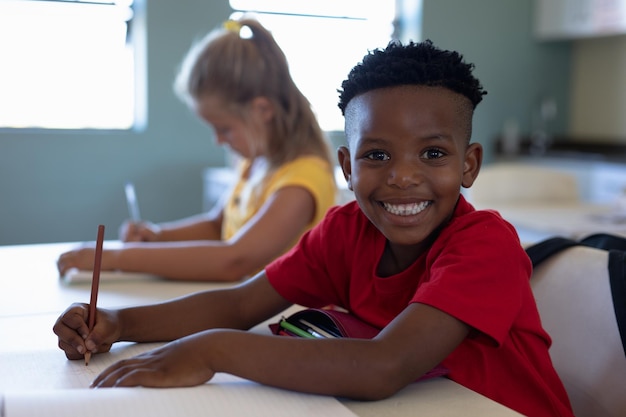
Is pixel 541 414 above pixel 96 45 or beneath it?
beneath

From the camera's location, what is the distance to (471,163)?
38.9 inches

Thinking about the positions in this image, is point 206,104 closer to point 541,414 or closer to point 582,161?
point 541,414

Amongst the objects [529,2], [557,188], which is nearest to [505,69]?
[529,2]

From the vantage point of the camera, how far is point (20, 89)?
3.97 meters

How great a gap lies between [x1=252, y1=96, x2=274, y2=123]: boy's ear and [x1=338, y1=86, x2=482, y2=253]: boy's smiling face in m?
0.85

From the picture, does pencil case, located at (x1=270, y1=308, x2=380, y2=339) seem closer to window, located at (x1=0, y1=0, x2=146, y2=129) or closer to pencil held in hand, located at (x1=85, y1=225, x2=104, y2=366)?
pencil held in hand, located at (x1=85, y1=225, x2=104, y2=366)

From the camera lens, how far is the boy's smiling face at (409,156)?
897 mm

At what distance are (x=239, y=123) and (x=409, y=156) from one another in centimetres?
96

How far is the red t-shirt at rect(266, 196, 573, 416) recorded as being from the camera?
2.74 ft

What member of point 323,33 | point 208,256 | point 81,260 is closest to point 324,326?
point 208,256

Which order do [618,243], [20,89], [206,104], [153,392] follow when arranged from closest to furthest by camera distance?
[153,392] → [618,243] → [206,104] → [20,89]

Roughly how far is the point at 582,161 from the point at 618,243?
311cm

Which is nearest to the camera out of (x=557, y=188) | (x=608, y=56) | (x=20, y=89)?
(x=557, y=188)

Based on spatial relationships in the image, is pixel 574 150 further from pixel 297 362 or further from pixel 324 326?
pixel 297 362
